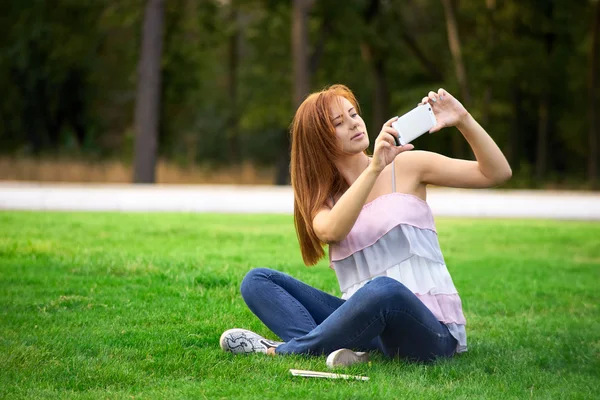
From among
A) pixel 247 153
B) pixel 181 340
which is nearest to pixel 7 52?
pixel 247 153

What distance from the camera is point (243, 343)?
4.91m

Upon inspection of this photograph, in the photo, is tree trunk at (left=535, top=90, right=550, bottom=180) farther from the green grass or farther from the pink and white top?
the pink and white top

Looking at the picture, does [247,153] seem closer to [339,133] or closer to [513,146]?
[513,146]

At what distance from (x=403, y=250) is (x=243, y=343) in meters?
1.05

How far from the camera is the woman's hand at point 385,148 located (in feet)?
13.8

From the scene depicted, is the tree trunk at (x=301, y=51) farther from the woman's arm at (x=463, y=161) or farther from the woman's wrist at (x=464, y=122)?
the woman's wrist at (x=464, y=122)

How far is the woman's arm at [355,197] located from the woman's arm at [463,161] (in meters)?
0.31

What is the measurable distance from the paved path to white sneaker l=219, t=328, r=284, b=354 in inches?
419

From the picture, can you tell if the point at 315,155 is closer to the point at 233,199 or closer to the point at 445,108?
the point at 445,108

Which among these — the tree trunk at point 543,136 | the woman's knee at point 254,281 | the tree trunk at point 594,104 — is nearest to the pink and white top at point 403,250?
the woman's knee at point 254,281

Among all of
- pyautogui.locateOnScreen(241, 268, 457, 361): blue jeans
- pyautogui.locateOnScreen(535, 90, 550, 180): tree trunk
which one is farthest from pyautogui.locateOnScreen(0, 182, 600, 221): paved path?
pyautogui.locateOnScreen(535, 90, 550, 180): tree trunk

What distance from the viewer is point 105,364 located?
4.65 meters

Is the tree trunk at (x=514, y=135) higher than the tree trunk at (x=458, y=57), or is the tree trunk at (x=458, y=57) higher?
the tree trunk at (x=458, y=57)

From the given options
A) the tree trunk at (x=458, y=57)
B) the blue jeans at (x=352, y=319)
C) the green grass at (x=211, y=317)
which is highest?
the tree trunk at (x=458, y=57)
